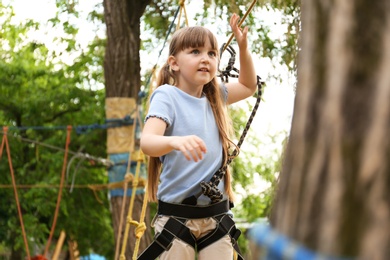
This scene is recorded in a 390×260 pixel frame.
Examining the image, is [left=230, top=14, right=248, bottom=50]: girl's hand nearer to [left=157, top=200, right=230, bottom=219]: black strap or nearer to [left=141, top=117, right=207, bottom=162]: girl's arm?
[left=141, top=117, right=207, bottom=162]: girl's arm

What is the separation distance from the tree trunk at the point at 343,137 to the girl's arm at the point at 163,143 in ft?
3.28

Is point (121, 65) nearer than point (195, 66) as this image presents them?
No

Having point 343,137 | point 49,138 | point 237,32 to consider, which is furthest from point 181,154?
point 49,138

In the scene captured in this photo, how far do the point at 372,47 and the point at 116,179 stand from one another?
29.8 ft

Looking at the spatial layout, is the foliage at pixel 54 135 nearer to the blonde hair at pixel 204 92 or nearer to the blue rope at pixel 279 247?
the blonde hair at pixel 204 92

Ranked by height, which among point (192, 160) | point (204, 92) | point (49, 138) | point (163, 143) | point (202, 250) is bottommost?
point (49, 138)

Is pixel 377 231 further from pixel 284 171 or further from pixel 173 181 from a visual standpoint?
pixel 173 181

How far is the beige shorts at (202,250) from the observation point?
3586 mm

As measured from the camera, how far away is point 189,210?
3592 mm

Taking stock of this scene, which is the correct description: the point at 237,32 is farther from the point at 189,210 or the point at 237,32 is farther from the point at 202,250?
the point at 202,250

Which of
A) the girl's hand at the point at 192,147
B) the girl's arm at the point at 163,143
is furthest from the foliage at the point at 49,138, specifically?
the girl's hand at the point at 192,147

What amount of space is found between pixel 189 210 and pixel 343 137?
7.80ft

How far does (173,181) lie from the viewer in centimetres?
356

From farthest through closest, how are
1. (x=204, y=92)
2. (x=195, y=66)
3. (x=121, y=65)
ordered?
1. (x=121, y=65)
2. (x=204, y=92)
3. (x=195, y=66)
